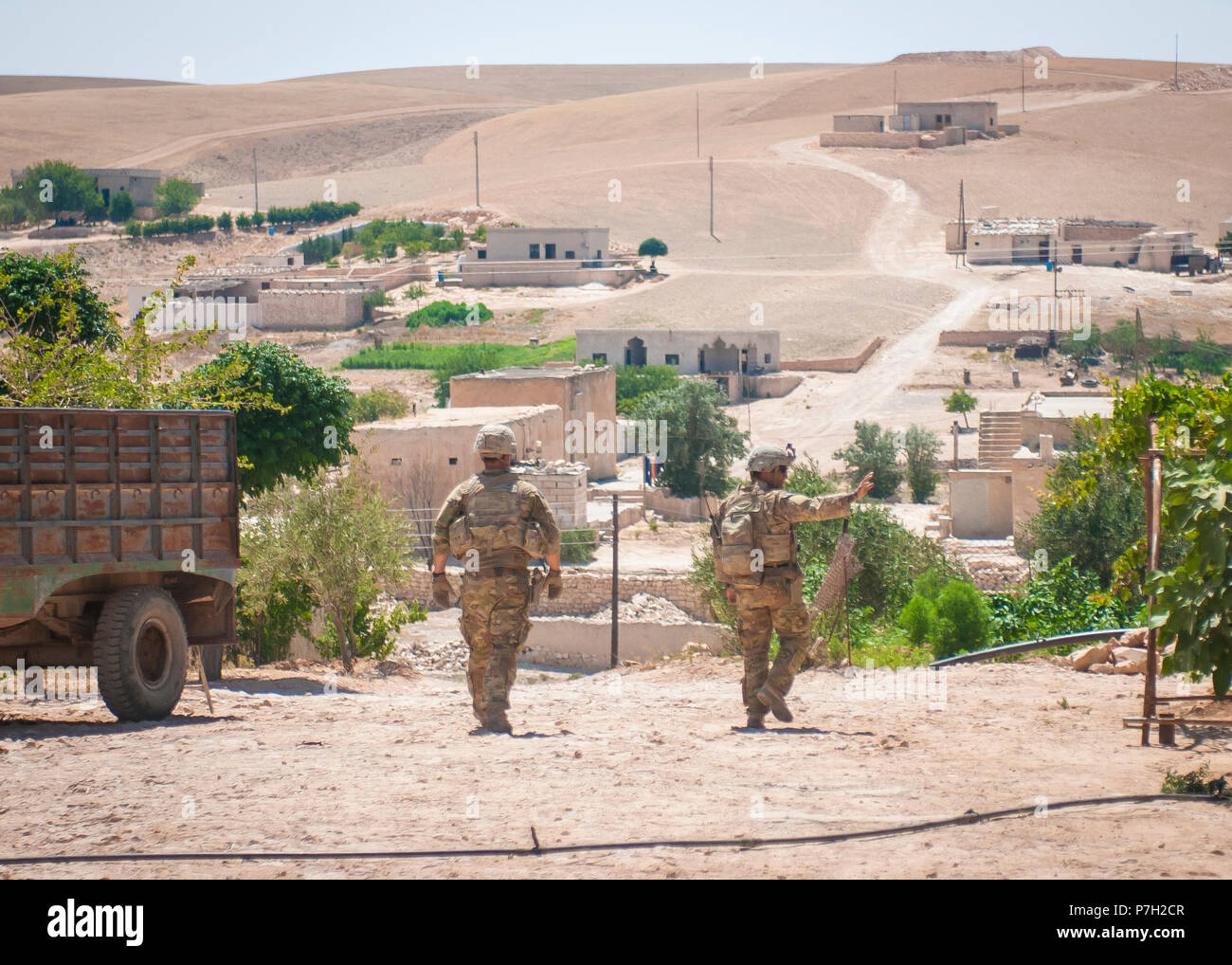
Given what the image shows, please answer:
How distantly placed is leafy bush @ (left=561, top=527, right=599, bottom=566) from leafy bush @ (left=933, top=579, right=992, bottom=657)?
1527 cm

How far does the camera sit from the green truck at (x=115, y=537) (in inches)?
314

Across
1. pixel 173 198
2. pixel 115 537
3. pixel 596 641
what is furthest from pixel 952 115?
pixel 115 537

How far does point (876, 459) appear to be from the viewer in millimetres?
41906

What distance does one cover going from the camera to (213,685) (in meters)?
12.3

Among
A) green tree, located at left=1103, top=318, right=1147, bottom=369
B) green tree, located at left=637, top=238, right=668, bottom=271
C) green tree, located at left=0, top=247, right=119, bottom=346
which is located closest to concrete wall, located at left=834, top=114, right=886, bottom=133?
green tree, located at left=637, top=238, right=668, bottom=271

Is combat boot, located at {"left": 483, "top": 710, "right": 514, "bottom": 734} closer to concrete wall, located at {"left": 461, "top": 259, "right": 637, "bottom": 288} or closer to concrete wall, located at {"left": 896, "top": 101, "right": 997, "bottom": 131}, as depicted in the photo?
concrete wall, located at {"left": 461, "top": 259, "right": 637, "bottom": 288}

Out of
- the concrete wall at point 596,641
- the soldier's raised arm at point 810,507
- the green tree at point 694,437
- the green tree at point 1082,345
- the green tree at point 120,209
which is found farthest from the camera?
the green tree at point 120,209

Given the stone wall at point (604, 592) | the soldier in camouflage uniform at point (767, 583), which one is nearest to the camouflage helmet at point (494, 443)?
the soldier in camouflage uniform at point (767, 583)

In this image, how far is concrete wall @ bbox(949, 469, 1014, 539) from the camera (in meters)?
31.1

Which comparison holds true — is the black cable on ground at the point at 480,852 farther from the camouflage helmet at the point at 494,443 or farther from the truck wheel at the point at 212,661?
the truck wheel at the point at 212,661

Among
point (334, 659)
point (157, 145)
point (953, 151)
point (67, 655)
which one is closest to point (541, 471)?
point (334, 659)

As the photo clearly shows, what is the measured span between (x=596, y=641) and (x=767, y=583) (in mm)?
13359

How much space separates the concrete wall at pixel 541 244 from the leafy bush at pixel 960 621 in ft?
207
